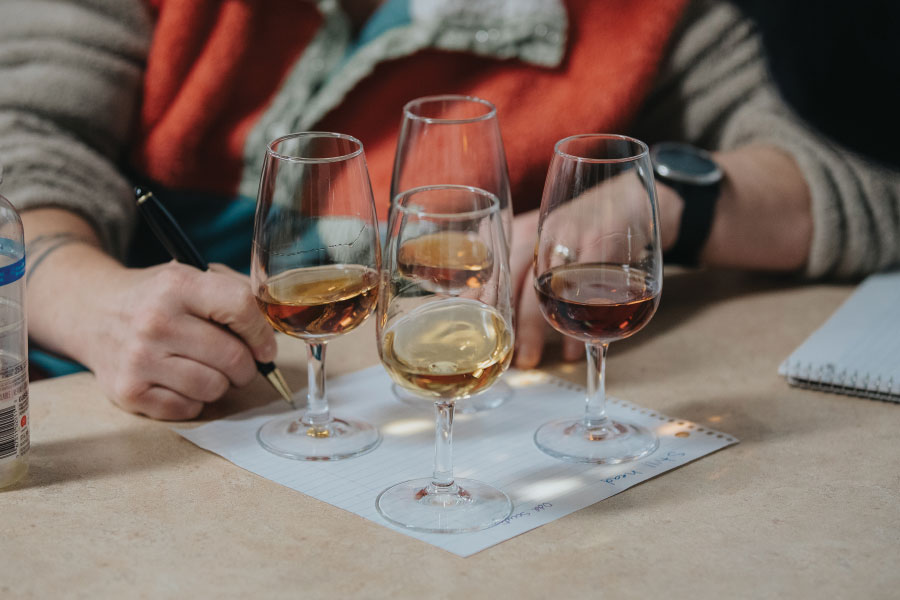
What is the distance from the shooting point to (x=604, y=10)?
153 centimetres

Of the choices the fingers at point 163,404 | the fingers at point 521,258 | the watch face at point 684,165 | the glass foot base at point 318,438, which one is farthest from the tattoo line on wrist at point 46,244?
→ the watch face at point 684,165

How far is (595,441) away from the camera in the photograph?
977 mm

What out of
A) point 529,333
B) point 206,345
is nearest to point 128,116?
point 206,345

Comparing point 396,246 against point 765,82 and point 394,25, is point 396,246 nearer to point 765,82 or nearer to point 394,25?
point 394,25

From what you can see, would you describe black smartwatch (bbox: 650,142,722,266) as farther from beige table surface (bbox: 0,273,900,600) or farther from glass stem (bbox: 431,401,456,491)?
glass stem (bbox: 431,401,456,491)

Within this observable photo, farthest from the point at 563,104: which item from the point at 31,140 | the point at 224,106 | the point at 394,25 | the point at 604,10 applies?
the point at 31,140

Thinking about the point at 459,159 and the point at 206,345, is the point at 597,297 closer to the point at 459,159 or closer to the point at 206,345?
the point at 459,159

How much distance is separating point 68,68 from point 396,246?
0.91m

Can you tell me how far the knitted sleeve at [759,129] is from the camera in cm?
139

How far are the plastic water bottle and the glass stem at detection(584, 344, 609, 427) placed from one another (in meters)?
0.53

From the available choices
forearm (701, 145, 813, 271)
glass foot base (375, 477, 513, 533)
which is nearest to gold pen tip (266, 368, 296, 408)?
glass foot base (375, 477, 513, 533)

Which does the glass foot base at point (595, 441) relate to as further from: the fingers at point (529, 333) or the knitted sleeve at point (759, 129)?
the knitted sleeve at point (759, 129)

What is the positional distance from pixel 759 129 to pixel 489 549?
987 millimetres

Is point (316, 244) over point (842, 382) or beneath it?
over
